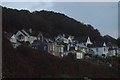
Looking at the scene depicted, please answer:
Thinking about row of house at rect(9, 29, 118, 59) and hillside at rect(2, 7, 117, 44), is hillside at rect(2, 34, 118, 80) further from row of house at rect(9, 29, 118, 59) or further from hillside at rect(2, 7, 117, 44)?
hillside at rect(2, 7, 117, 44)

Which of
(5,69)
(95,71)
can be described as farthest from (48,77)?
(95,71)

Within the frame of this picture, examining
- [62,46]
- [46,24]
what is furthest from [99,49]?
[46,24]

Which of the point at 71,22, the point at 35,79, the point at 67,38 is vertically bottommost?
the point at 35,79

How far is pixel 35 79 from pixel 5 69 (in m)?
1.14

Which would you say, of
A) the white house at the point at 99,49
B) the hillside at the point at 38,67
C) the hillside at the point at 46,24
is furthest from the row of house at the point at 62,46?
the hillside at the point at 38,67

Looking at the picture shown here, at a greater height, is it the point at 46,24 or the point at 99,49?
the point at 46,24

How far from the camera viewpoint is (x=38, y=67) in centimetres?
1230

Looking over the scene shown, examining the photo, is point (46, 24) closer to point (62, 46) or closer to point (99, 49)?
point (99, 49)

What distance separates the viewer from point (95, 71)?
44.4 ft

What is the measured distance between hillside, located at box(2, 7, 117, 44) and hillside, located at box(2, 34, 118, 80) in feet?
50.1

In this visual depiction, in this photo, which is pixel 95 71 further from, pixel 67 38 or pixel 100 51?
pixel 67 38

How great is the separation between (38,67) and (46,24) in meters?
22.3

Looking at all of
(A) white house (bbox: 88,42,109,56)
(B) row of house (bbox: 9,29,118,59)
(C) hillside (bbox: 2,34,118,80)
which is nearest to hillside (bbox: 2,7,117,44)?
(B) row of house (bbox: 9,29,118,59)

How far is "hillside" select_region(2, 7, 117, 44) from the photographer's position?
2962 centimetres
